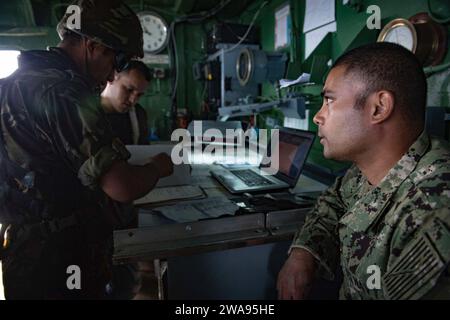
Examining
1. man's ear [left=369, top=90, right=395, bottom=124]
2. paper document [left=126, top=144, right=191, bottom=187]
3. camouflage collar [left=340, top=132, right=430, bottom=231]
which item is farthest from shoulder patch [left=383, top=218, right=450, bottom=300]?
paper document [left=126, top=144, right=191, bottom=187]

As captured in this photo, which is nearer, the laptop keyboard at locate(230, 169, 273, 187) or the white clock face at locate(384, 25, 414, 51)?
the white clock face at locate(384, 25, 414, 51)

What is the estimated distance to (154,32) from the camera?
340cm

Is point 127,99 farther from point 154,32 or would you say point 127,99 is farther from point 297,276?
point 154,32

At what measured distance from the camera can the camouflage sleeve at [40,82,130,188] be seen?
81cm

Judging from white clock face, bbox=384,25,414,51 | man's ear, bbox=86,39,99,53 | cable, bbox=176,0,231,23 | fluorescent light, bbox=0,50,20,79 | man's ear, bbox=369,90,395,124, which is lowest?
man's ear, bbox=369,90,395,124

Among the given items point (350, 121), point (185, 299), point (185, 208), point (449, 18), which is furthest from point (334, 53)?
point (185, 299)

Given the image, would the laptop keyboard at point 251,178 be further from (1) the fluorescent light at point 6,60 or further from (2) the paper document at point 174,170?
(1) the fluorescent light at point 6,60

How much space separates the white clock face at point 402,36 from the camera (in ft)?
3.80

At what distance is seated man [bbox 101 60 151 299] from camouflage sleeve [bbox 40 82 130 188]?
74 cm

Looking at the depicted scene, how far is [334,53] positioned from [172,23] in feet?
7.43

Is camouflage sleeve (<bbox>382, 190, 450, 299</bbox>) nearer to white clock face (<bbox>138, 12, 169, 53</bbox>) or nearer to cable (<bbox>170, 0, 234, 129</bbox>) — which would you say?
cable (<bbox>170, 0, 234, 129</bbox>)

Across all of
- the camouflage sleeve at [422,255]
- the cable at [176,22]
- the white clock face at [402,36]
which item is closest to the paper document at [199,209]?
the camouflage sleeve at [422,255]

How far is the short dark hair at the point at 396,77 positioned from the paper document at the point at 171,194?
74 cm
